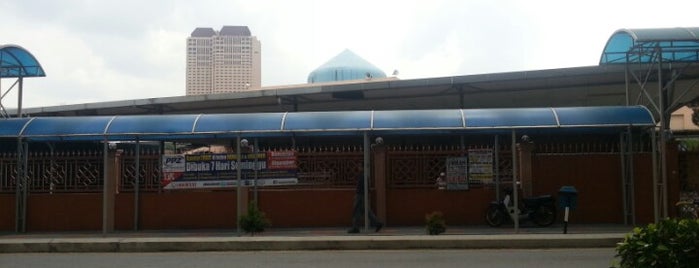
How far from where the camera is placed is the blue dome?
66938mm

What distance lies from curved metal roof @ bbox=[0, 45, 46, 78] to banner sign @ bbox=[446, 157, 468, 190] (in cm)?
1160

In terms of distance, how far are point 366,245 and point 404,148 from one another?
145 inches

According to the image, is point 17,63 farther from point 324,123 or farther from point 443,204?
point 443,204

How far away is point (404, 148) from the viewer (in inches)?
630

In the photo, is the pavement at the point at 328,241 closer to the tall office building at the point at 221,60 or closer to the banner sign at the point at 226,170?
the banner sign at the point at 226,170

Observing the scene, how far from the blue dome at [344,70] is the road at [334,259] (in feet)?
170

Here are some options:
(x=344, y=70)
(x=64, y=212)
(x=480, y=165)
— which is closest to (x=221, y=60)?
(x=344, y=70)

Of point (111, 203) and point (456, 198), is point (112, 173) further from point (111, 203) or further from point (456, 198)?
point (456, 198)

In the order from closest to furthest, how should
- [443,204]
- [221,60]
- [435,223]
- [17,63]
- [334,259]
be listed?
[334,259]
[435,223]
[443,204]
[17,63]
[221,60]

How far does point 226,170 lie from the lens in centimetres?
1527

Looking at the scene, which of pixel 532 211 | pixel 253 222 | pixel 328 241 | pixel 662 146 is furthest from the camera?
pixel 532 211

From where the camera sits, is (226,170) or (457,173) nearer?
(226,170)

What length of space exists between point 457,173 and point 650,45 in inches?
211

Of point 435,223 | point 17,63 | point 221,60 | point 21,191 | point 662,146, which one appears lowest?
point 435,223
